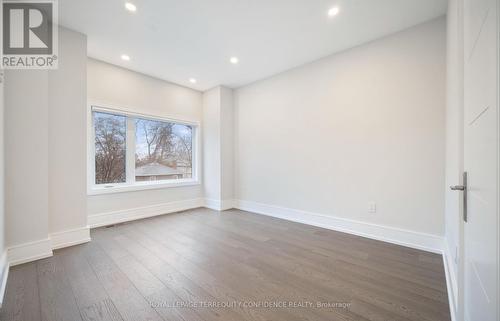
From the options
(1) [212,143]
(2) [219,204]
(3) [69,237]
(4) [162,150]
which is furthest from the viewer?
(1) [212,143]

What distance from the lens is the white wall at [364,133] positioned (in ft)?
7.86

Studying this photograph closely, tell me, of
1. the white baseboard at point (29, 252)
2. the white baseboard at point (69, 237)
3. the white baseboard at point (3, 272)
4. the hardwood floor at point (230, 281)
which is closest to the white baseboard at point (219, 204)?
the hardwood floor at point (230, 281)

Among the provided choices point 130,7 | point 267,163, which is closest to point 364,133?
point 267,163

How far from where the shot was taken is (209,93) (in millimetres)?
4684

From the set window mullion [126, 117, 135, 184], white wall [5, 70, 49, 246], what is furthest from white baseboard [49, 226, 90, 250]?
window mullion [126, 117, 135, 184]

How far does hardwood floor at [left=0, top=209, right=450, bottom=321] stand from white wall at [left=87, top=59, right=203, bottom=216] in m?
0.73

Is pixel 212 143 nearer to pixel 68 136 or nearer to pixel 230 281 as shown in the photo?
pixel 68 136

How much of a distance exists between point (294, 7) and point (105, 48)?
2.73 metres

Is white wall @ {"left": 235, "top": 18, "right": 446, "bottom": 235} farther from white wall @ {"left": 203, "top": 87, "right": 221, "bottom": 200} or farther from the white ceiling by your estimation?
white wall @ {"left": 203, "top": 87, "right": 221, "bottom": 200}

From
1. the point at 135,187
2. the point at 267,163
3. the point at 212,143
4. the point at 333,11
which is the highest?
the point at 333,11

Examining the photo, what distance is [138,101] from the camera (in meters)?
3.79

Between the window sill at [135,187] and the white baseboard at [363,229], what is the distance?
5.69 feet

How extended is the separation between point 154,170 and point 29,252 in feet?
7.11

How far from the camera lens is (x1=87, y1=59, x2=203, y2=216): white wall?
3299 mm
